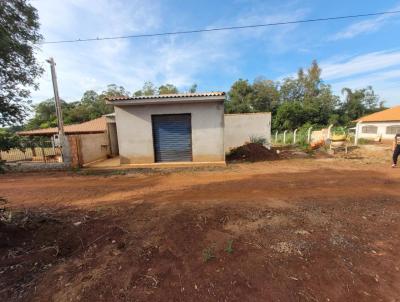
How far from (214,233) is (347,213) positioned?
282 cm

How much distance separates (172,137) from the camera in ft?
32.7

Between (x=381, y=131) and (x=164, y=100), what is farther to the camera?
(x=381, y=131)

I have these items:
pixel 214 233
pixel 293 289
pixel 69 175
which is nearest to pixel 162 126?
pixel 69 175

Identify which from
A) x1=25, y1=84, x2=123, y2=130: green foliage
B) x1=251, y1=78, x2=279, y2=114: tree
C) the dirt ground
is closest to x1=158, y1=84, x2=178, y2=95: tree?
x1=25, y1=84, x2=123, y2=130: green foliage

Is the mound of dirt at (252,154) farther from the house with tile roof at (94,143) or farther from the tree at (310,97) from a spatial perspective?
the tree at (310,97)

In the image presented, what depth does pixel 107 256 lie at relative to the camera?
2818 millimetres

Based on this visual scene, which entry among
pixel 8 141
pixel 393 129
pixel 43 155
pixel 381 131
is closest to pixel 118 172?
pixel 43 155

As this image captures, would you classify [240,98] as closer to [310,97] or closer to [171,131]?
[310,97]

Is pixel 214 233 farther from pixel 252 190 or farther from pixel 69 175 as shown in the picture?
pixel 69 175

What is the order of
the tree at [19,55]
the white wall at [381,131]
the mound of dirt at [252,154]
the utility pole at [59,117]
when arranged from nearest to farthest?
1. the tree at [19,55]
2. the utility pole at [59,117]
3. the mound of dirt at [252,154]
4. the white wall at [381,131]

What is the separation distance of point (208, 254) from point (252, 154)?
896 centimetres

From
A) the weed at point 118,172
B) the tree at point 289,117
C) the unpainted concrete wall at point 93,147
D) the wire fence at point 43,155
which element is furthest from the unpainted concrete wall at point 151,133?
the tree at point 289,117

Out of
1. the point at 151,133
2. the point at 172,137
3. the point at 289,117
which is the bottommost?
the point at 172,137

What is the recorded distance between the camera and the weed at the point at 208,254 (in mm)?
2716
